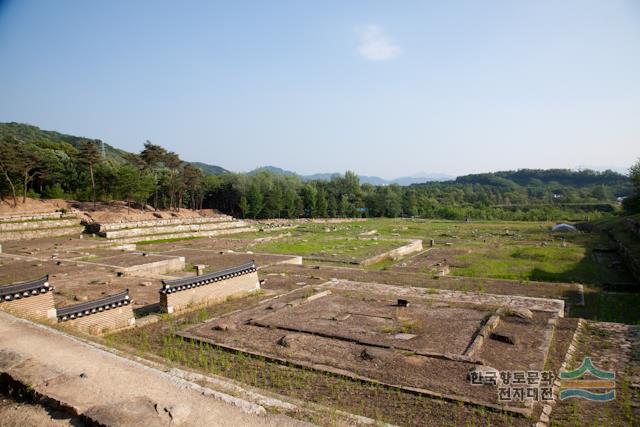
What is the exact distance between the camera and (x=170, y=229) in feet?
117

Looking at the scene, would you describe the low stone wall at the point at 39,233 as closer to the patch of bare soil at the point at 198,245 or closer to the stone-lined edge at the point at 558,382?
the patch of bare soil at the point at 198,245

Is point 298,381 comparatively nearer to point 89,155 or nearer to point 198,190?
point 89,155

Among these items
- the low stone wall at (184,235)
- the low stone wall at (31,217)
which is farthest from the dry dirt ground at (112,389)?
the low stone wall at (31,217)

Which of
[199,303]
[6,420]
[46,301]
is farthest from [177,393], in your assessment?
[199,303]

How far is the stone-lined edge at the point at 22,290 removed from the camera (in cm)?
893

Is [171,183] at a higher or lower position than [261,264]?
higher

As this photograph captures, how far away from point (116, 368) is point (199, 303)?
20.4ft

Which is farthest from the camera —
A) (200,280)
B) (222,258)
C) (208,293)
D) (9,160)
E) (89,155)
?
Answer: (89,155)

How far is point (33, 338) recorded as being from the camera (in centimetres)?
708

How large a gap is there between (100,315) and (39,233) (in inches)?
1019

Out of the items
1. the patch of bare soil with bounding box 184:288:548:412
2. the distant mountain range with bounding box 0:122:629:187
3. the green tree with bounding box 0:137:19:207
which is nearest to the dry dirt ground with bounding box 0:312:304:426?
the patch of bare soil with bounding box 184:288:548:412

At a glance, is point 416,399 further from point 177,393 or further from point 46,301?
point 46,301

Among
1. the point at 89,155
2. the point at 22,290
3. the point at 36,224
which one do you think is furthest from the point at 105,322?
the point at 89,155

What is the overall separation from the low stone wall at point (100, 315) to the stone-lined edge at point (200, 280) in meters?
1.32
